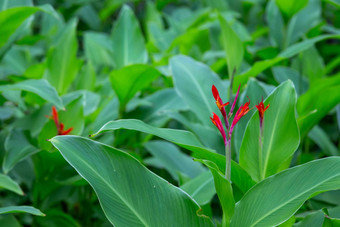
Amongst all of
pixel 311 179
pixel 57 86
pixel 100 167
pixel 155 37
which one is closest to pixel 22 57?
pixel 57 86

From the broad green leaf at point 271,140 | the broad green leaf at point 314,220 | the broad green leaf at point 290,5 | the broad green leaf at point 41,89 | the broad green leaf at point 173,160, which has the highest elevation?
the broad green leaf at point 290,5

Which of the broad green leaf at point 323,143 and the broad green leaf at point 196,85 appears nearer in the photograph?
the broad green leaf at point 196,85

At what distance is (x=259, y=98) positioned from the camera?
1.25 metres

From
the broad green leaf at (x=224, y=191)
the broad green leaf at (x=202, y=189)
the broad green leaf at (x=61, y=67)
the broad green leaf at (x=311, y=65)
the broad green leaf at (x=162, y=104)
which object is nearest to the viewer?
the broad green leaf at (x=224, y=191)

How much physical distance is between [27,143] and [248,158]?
1.96ft

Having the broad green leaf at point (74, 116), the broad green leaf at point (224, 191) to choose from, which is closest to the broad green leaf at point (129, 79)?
the broad green leaf at point (74, 116)

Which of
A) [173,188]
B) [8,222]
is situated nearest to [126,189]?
[173,188]

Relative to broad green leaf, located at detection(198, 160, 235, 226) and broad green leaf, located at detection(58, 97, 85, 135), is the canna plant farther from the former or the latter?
broad green leaf, located at detection(58, 97, 85, 135)

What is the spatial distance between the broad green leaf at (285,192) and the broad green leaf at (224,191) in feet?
0.07

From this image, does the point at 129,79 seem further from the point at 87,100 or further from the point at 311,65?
the point at 311,65

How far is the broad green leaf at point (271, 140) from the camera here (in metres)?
0.96

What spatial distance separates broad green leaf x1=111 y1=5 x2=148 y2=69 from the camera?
64.6 inches

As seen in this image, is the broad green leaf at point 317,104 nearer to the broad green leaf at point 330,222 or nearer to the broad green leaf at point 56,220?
the broad green leaf at point 330,222

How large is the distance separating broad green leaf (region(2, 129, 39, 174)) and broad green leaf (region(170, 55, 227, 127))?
0.42 meters
